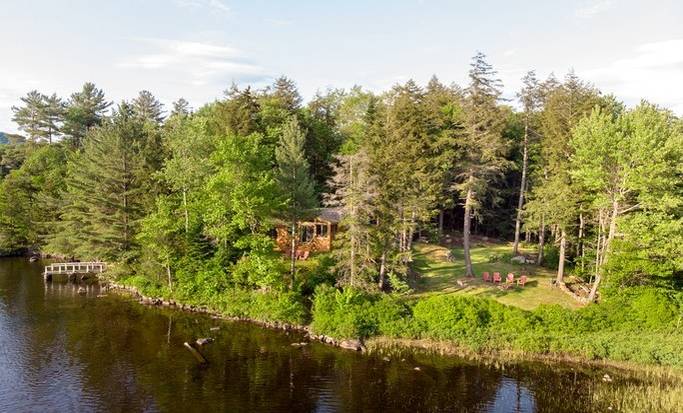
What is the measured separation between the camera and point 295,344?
30.3 m

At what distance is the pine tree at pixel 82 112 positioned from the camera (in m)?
81.6

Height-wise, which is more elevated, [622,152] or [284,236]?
[622,152]

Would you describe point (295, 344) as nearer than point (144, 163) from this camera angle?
Yes

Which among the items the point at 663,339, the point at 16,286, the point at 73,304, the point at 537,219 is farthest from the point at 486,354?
the point at 16,286

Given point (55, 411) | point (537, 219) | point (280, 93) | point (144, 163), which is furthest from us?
point (280, 93)

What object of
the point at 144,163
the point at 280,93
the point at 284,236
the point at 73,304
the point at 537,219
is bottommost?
the point at 73,304

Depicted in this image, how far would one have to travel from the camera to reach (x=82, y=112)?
270ft

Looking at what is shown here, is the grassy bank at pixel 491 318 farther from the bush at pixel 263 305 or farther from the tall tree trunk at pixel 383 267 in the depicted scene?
the tall tree trunk at pixel 383 267

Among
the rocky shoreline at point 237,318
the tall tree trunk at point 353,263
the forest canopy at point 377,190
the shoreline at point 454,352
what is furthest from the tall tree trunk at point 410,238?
the rocky shoreline at point 237,318

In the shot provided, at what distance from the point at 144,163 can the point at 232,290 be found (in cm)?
1603

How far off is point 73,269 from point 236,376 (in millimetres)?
30720

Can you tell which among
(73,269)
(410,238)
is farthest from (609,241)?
(73,269)

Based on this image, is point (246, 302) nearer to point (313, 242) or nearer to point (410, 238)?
point (313, 242)

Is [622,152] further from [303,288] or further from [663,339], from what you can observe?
[303,288]
